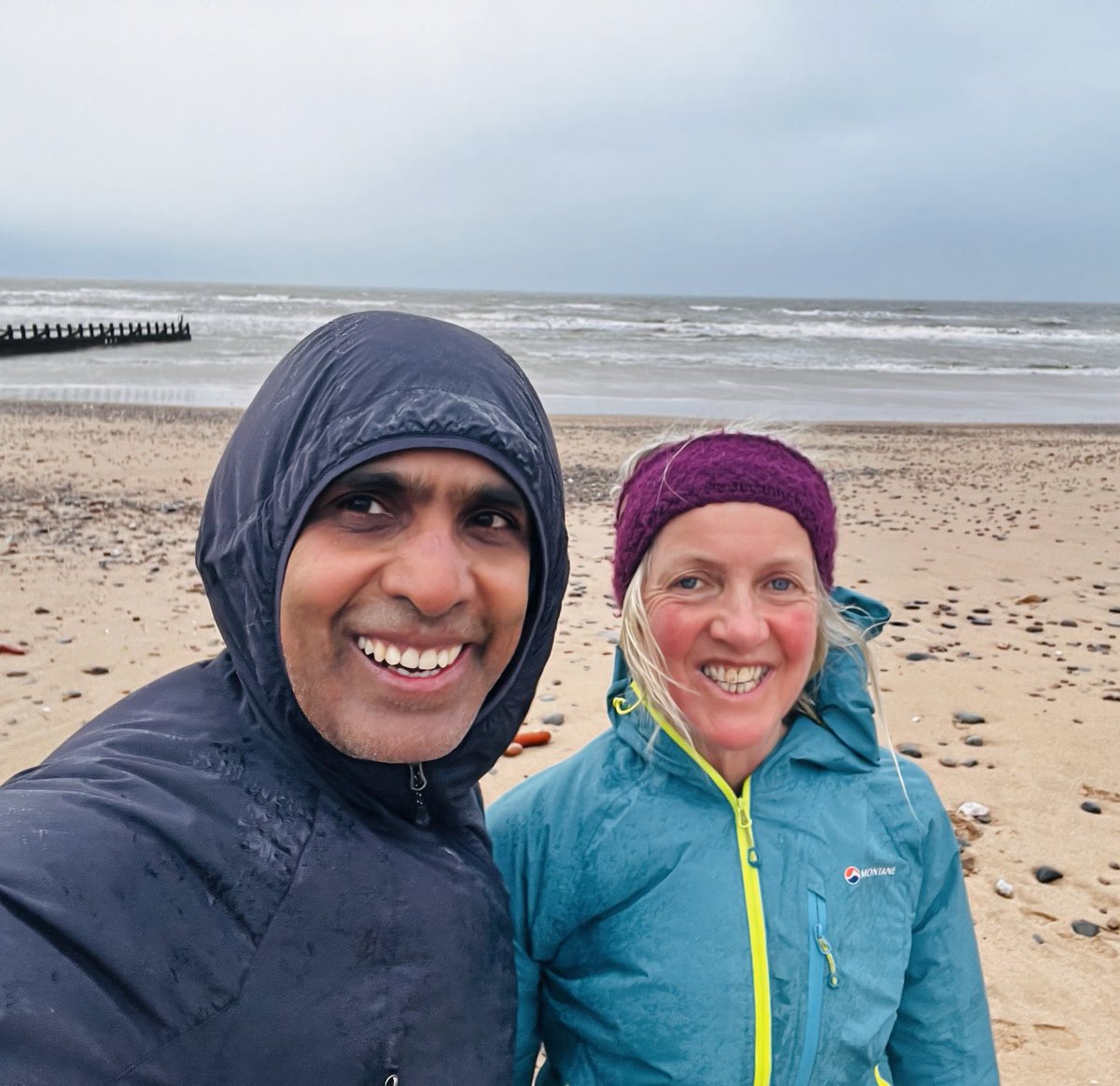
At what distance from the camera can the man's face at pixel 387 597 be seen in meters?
1.84

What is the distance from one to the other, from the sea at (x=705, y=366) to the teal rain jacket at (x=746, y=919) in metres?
14.4

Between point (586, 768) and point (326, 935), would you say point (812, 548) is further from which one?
point (326, 935)

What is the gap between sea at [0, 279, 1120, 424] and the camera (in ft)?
86.8

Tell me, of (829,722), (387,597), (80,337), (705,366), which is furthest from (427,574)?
(80,337)

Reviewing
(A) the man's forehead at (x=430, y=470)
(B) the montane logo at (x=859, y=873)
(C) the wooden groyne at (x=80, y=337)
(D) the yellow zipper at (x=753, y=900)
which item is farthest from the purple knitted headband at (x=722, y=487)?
(C) the wooden groyne at (x=80, y=337)

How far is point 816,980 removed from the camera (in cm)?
239

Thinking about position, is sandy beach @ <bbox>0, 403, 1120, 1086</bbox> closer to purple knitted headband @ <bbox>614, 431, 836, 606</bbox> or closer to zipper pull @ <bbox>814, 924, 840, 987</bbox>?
purple knitted headband @ <bbox>614, 431, 836, 606</bbox>

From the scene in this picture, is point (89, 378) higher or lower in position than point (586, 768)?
lower

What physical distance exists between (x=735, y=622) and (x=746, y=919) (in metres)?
0.76

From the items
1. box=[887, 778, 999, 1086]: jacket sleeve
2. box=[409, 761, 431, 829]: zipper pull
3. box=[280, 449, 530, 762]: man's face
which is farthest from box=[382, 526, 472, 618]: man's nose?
box=[887, 778, 999, 1086]: jacket sleeve

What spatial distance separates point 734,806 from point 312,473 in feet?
4.87

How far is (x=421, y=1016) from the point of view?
1810 millimetres

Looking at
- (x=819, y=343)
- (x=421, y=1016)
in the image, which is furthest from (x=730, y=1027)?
(x=819, y=343)

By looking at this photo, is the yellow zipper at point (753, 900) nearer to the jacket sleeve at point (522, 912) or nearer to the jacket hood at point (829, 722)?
the jacket hood at point (829, 722)
